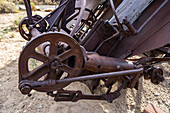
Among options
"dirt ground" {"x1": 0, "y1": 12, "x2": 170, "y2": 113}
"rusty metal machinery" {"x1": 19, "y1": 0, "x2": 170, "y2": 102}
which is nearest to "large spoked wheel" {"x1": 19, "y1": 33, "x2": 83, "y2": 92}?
"rusty metal machinery" {"x1": 19, "y1": 0, "x2": 170, "y2": 102}

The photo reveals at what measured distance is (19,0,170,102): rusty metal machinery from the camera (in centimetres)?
146

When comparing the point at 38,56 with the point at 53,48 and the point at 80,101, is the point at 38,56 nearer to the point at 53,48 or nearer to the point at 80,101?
the point at 53,48

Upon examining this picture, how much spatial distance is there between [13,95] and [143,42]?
110 inches

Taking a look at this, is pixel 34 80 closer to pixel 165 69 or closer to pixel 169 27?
pixel 169 27

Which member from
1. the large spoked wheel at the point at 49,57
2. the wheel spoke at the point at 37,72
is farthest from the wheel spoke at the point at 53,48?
the wheel spoke at the point at 37,72

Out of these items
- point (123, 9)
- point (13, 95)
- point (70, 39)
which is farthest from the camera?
point (13, 95)

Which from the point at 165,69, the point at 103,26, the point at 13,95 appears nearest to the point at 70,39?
the point at 103,26

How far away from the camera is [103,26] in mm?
2033

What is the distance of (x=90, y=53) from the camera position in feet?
6.15

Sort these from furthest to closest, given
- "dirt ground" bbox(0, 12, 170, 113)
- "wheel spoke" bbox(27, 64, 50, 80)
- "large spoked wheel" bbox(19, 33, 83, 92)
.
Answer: "dirt ground" bbox(0, 12, 170, 113) → "wheel spoke" bbox(27, 64, 50, 80) → "large spoked wheel" bbox(19, 33, 83, 92)

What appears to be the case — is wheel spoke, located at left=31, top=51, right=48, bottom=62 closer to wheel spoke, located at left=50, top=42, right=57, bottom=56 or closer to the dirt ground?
wheel spoke, located at left=50, top=42, right=57, bottom=56

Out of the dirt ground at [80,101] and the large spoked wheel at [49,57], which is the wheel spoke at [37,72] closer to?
the large spoked wheel at [49,57]

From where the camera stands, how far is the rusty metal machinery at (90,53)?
4.80 feet

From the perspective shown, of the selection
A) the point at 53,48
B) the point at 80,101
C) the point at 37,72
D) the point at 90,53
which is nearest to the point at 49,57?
the point at 53,48
